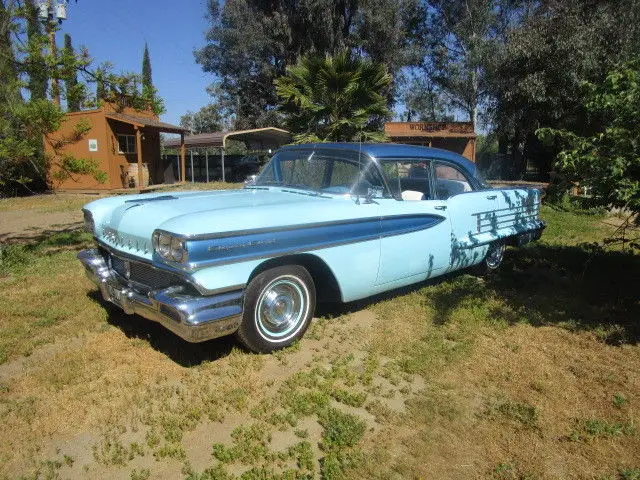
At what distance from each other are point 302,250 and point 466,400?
1.48 m

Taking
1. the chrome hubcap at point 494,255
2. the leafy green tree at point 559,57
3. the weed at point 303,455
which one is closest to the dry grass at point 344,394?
the weed at point 303,455

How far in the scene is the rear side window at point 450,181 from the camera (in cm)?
507

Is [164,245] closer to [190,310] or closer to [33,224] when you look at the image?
[190,310]

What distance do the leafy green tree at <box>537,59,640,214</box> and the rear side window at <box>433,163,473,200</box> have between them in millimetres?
1088

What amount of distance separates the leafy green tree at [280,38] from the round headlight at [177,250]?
66.3ft

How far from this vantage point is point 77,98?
258 inches

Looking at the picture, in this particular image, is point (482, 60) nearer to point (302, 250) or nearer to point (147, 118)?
point (147, 118)

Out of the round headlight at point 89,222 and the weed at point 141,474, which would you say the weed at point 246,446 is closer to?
the weed at point 141,474

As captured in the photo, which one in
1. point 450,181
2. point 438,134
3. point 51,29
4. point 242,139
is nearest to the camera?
point 450,181

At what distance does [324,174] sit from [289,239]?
117cm

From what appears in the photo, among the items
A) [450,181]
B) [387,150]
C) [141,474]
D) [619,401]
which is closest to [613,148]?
[450,181]

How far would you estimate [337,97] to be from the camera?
1116 cm

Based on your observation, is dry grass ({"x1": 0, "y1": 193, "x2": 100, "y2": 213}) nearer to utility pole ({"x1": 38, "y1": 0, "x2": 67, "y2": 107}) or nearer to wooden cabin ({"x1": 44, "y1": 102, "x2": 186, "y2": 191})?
wooden cabin ({"x1": 44, "y1": 102, "x2": 186, "y2": 191})

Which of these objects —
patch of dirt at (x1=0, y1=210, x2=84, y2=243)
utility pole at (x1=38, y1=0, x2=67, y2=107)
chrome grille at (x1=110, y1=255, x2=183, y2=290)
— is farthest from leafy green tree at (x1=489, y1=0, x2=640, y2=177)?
chrome grille at (x1=110, y1=255, x2=183, y2=290)
